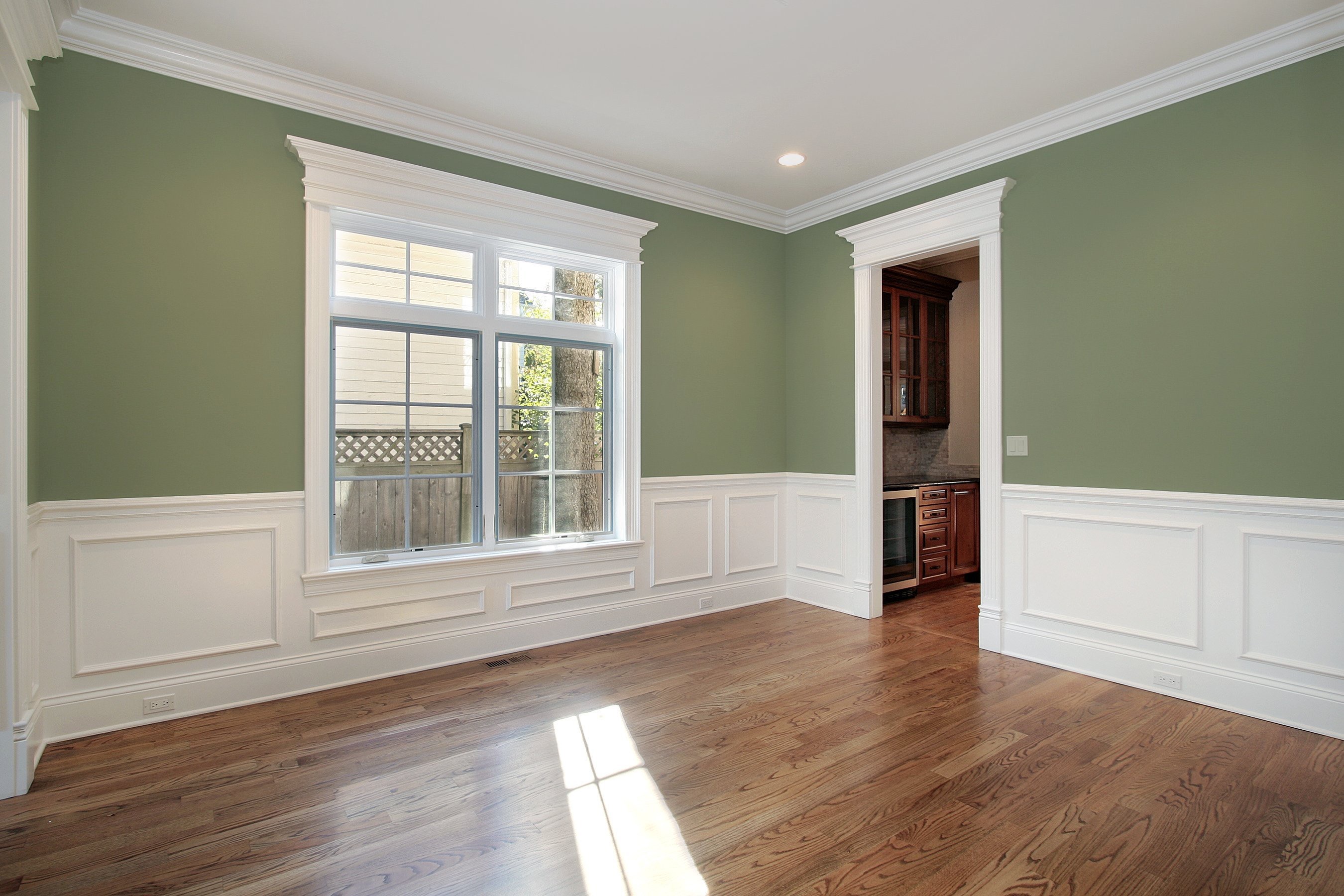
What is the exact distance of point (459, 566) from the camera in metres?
3.65

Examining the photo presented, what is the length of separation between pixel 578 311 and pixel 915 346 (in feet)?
10.2

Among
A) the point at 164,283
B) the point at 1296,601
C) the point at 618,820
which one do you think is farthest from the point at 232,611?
the point at 1296,601

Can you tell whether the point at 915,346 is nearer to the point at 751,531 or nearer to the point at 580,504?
the point at 751,531

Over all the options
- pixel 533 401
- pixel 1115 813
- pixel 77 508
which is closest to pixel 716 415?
pixel 533 401

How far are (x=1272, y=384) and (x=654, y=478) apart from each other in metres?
3.21

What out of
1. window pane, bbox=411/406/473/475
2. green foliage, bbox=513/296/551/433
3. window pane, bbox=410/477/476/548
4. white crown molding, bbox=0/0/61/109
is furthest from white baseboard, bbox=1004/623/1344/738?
white crown molding, bbox=0/0/61/109

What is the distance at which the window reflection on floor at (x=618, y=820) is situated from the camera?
1.85 metres

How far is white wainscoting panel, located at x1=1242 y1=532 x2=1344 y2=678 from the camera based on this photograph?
2768 millimetres

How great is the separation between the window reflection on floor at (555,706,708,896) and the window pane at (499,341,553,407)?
1.93m

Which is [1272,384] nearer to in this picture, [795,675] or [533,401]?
[795,675]

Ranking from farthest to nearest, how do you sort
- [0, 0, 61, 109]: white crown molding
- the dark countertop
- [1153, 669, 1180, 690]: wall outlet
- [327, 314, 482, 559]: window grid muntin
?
the dark countertop
[327, 314, 482, 559]: window grid muntin
[1153, 669, 1180, 690]: wall outlet
[0, 0, 61, 109]: white crown molding

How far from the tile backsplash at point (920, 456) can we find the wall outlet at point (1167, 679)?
9.71 ft

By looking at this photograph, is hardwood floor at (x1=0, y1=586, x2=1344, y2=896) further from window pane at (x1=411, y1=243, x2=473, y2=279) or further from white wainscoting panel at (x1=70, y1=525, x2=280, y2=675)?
window pane at (x1=411, y1=243, x2=473, y2=279)

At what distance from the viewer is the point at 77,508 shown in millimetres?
2744
